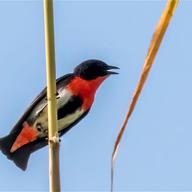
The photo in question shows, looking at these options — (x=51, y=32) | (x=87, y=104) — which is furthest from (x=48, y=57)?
(x=87, y=104)

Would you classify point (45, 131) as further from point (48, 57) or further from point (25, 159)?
point (48, 57)

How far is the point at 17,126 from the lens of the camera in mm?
5805

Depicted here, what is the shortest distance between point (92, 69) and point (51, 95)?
4.32 metres

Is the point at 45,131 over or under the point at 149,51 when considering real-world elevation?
under

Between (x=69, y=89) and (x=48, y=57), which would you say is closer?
(x=48, y=57)

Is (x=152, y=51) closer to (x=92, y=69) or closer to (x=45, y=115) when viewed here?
(x=45, y=115)

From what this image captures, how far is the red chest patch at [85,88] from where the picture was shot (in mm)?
5680

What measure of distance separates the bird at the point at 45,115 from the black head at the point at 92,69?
0.05ft

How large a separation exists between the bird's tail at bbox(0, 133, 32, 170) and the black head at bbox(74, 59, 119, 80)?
100 cm

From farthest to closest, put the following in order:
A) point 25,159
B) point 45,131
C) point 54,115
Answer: point 45,131, point 25,159, point 54,115

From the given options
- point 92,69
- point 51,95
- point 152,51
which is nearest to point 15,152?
point 92,69

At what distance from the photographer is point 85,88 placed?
5.75 metres

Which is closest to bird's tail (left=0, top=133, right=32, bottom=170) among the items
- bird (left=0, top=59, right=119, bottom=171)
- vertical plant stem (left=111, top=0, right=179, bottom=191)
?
bird (left=0, top=59, right=119, bottom=171)

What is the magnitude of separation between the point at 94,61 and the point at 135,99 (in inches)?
176
